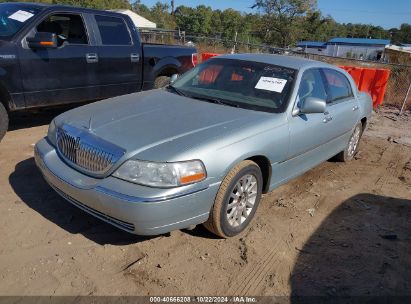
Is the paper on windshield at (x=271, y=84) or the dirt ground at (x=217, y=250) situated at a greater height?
the paper on windshield at (x=271, y=84)

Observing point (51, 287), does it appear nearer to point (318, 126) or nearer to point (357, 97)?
point (318, 126)

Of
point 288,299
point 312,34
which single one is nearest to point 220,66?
point 288,299

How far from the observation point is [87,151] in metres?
3.25

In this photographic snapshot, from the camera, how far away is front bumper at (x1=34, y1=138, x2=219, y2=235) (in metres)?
2.93

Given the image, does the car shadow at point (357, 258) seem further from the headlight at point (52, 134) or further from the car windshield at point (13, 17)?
the car windshield at point (13, 17)

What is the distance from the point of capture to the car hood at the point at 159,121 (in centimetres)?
323

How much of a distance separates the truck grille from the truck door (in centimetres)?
330

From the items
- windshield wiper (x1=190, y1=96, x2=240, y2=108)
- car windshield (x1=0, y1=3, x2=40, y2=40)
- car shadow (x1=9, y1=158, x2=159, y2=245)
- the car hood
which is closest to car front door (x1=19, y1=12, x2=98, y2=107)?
car windshield (x1=0, y1=3, x2=40, y2=40)

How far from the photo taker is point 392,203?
4840 millimetres

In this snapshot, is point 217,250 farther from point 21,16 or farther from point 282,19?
point 282,19

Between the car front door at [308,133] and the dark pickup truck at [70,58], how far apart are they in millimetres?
3573

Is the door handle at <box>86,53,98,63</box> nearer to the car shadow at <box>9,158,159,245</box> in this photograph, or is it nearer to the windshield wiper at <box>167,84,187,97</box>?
the windshield wiper at <box>167,84,187,97</box>

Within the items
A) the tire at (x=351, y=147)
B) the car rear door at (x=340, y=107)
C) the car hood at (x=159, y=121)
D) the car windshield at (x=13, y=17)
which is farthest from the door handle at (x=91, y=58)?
the tire at (x=351, y=147)

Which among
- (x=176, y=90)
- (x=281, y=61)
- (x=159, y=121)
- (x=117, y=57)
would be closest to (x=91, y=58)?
(x=117, y=57)
